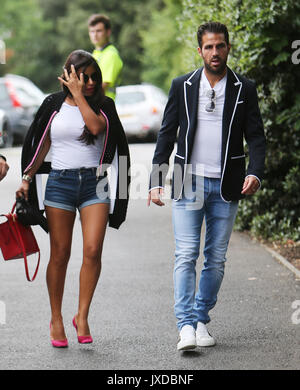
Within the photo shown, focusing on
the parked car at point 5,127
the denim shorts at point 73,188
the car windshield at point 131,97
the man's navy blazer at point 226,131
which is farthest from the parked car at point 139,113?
the denim shorts at point 73,188

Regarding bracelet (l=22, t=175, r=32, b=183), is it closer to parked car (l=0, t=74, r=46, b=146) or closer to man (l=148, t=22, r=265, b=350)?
man (l=148, t=22, r=265, b=350)

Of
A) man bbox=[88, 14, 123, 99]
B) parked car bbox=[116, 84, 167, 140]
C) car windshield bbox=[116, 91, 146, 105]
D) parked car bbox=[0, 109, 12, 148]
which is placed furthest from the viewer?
car windshield bbox=[116, 91, 146, 105]

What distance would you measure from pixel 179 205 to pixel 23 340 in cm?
139

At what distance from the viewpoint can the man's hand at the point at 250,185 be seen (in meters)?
5.63

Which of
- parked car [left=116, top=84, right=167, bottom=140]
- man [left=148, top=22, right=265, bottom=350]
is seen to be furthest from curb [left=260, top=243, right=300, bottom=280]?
parked car [left=116, top=84, right=167, bottom=140]

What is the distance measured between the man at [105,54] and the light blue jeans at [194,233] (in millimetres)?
3839

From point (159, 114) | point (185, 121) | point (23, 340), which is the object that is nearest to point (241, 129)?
point (185, 121)

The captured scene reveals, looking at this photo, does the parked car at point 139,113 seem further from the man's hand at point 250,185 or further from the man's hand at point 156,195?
the man's hand at point 250,185

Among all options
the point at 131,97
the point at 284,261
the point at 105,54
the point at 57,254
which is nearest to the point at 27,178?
the point at 57,254

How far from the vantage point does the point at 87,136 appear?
5629 mm

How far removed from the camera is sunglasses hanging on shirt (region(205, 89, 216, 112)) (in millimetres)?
5637

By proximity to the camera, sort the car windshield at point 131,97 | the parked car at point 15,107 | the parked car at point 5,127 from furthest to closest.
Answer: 1. the car windshield at point 131,97
2. the parked car at point 15,107
3. the parked car at point 5,127
